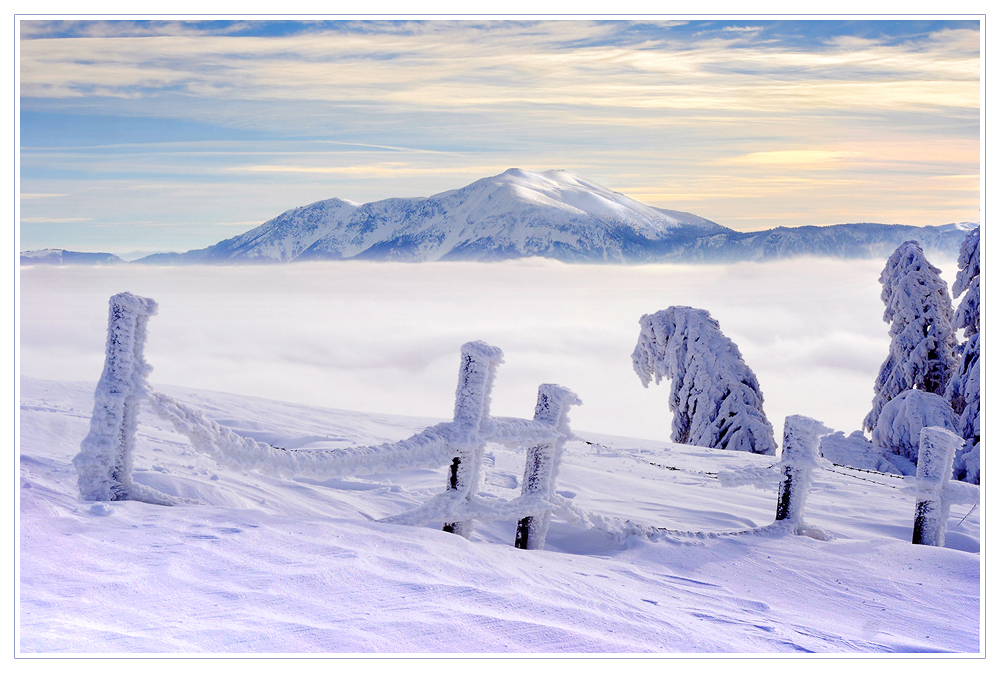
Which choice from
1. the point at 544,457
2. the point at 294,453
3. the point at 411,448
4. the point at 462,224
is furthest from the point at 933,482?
the point at 462,224

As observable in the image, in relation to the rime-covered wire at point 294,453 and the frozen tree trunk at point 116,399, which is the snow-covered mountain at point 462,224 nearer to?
the frozen tree trunk at point 116,399

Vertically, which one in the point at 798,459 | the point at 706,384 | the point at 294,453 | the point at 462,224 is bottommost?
the point at 294,453

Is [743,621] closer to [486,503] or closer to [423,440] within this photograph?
[486,503]

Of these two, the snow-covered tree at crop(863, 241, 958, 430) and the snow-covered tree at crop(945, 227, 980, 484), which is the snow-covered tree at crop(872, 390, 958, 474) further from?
the snow-covered tree at crop(863, 241, 958, 430)

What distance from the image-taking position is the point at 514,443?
4496mm

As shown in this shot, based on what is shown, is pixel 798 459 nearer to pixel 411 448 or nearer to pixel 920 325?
pixel 411 448

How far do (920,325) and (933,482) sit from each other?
28.1 ft

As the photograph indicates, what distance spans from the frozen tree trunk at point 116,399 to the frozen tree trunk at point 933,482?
5262mm

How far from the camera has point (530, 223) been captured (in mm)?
16625

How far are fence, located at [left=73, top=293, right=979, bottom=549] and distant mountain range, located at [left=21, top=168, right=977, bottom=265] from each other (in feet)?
26.8

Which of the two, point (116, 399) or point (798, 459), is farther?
point (798, 459)

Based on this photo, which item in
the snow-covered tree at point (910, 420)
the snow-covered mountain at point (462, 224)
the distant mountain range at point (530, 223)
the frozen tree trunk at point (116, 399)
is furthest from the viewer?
the snow-covered mountain at point (462, 224)

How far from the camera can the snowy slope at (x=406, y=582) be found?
10.9 feet

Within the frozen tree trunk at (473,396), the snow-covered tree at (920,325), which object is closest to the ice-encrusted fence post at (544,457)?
the frozen tree trunk at (473,396)
